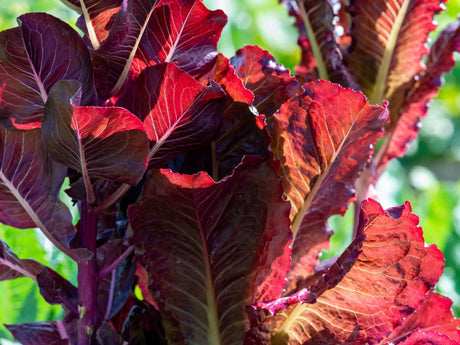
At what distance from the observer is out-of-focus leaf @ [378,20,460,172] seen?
72 cm

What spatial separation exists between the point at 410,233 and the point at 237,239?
14cm

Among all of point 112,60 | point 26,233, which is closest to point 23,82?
point 112,60

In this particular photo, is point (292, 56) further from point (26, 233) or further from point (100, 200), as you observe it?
point (100, 200)

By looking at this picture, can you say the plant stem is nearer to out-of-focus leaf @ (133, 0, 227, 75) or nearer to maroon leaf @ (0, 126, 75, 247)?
maroon leaf @ (0, 126, 75, 247)

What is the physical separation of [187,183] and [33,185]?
A: 14 centimetres

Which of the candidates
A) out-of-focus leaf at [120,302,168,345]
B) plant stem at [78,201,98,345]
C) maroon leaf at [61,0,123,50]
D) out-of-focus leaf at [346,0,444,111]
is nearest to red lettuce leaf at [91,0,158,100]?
maroon leaf at [61,0,123,50]

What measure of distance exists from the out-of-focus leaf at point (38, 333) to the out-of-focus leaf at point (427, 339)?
313mm

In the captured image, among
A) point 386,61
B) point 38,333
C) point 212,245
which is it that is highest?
point 386,61

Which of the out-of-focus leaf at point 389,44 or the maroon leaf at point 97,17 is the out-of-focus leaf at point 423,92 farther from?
the maroon leaf at point 97,17

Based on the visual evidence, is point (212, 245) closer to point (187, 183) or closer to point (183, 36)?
point (187, 183)

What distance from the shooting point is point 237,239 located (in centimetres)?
52

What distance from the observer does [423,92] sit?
731 millimetres

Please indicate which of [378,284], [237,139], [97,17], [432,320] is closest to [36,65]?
[97,17]

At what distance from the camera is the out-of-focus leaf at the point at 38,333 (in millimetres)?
543
